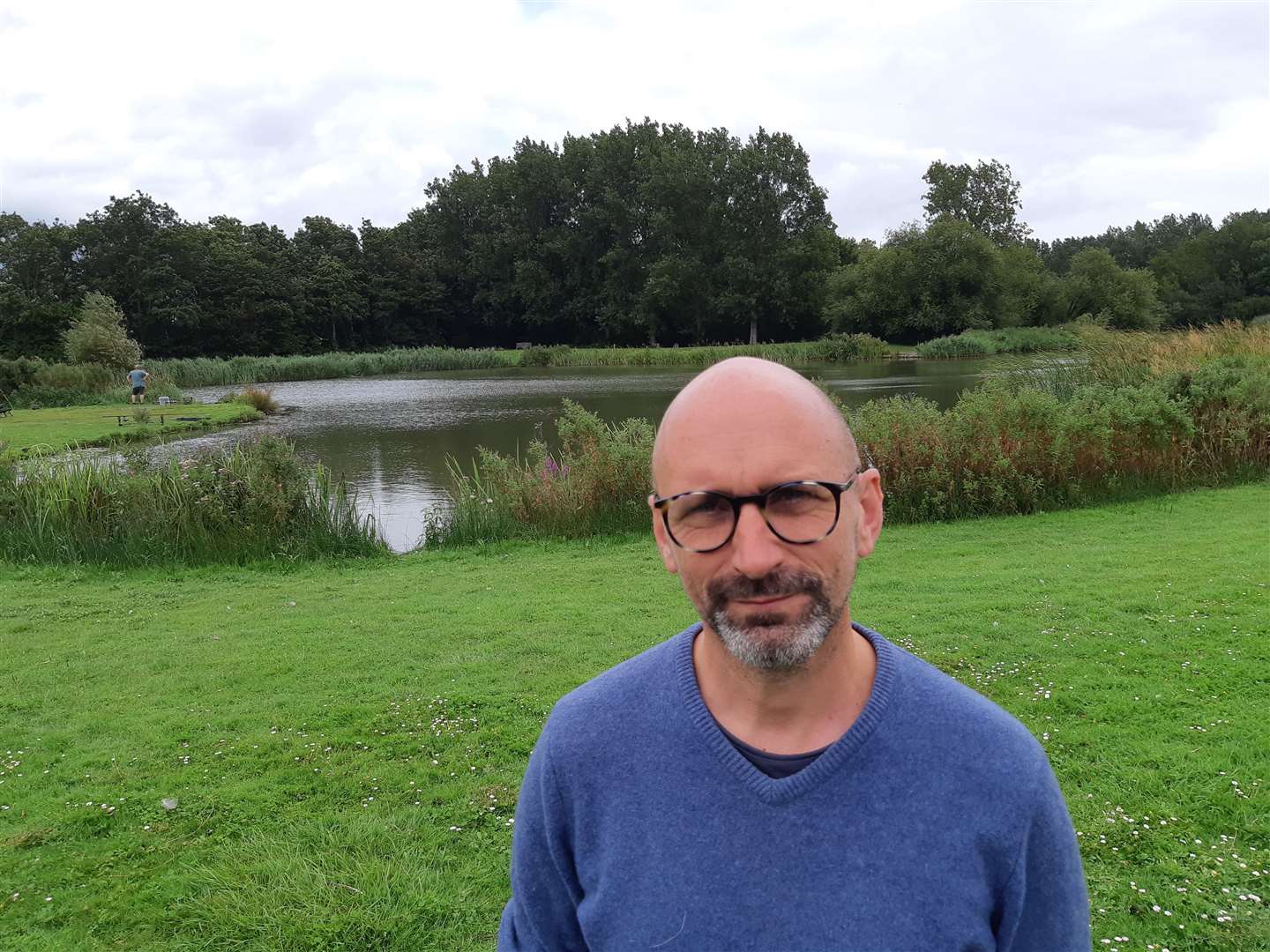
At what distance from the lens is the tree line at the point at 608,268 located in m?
65.1

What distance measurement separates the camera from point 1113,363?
15477mm

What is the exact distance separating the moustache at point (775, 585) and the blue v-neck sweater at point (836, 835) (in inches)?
6.8

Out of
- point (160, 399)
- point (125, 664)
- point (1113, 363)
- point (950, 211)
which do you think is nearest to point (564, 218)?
point (950, 211)

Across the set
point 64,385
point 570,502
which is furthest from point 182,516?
point 64,385

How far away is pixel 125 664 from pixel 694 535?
637 centimetres

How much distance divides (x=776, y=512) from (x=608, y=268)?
7919 centimetres

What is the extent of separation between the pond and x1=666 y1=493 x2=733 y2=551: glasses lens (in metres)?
10.9

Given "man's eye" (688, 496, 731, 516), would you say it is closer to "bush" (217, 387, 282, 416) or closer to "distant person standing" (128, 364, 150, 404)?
"bush" (217, 387, 282, 416)

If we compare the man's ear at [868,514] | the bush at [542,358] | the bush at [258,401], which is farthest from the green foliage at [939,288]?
the man's ear at [868,514]

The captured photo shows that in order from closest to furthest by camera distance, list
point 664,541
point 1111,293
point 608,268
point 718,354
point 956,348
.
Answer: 1. point 664,541
2. point 956,348
3. point 718,354
4. point 1111,293
5. point 608,268

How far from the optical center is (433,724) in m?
5.12

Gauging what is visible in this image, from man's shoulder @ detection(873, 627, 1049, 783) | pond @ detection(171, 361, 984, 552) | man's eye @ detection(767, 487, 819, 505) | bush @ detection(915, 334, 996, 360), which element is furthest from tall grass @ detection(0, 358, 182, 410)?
bush @ detection(915, 334, 996, 360)

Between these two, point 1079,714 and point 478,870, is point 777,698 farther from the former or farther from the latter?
point 1079,714

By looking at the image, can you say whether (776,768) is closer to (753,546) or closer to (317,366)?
(753,546)
